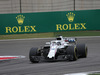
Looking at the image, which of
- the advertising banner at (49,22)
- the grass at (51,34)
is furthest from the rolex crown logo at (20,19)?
the grass at (51,34)

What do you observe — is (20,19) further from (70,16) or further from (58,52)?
(58,52)

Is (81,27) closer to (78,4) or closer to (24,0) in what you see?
(78,4)

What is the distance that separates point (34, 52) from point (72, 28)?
1125 cm

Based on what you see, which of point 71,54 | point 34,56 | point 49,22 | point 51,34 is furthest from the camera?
point 51,34

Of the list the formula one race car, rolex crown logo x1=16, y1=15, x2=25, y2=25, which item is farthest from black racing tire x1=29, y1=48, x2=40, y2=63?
rolex crown logo x1=16, y1=15, x2=25, y2=25

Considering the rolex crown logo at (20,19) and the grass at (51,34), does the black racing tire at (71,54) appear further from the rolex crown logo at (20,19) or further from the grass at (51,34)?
the rolex crown logo at (20,19)

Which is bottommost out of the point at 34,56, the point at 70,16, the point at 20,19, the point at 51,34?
the point at 34,56

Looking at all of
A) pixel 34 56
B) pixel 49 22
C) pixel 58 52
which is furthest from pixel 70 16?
pixel 34 56

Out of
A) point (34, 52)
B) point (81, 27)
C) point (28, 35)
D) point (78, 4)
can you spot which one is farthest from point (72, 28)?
point (34, 52)

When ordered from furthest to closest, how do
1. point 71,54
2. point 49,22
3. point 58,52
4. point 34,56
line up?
point 49,22, point 58,52, point 34,56, point 71,54

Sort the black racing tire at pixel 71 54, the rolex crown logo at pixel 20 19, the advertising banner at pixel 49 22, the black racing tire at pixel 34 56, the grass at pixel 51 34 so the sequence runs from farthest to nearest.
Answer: the rolex crown logo at pixel 20 19
the advertising banner at pixel 49 22
the grass at pixel 51 34
the black racing tire at pixel 34 56
the black racing tire at pixel 71 54

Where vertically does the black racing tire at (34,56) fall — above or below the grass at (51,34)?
below

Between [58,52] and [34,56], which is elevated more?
[58,52]

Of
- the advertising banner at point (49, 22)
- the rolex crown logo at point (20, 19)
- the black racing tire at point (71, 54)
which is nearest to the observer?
the black racing tire at point (71, 54)
